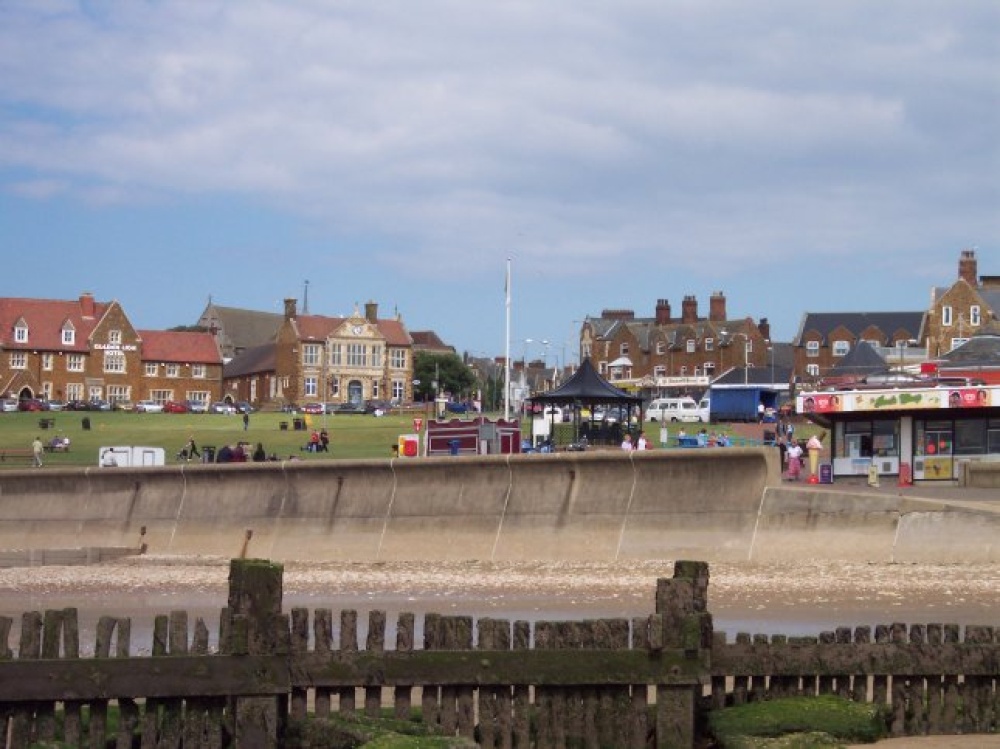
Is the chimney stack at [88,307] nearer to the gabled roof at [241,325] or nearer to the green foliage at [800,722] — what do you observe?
Result: the gabled roof at [241,325]

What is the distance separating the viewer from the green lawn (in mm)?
58125

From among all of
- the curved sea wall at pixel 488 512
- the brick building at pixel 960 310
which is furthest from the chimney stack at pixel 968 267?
the curved sea wall at pixel 488 512

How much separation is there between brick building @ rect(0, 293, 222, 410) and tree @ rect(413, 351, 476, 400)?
93.6ft

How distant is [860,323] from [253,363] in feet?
157

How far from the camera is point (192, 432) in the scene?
7100 centimetres

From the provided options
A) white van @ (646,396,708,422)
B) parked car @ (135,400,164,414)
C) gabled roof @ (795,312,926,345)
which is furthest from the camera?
gabled roof @ (795,312,926,345)

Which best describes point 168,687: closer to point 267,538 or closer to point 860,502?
point 860,502

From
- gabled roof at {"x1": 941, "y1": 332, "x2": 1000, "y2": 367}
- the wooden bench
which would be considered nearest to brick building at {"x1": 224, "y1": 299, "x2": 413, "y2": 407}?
the wooden bench

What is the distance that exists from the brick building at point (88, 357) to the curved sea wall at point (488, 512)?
254 ft

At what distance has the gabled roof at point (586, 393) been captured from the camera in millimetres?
51094

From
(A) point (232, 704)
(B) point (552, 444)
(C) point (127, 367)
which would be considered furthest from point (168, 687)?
(C) point (127, 367)

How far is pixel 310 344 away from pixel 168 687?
11038cm

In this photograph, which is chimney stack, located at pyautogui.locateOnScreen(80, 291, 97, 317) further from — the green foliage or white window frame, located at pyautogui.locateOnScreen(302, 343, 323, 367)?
the green foliage

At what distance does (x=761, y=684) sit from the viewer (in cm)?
1181
